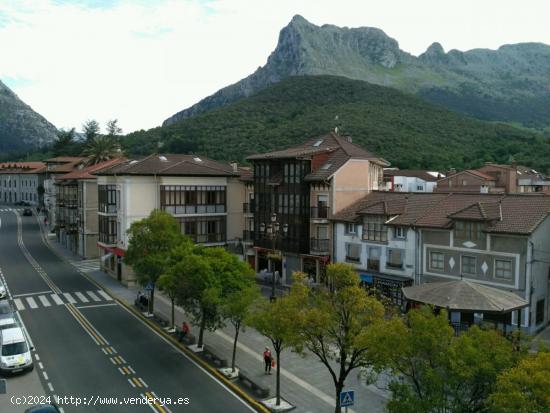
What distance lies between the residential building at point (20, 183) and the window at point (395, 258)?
10526 centimetres

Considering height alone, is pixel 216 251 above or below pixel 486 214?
below

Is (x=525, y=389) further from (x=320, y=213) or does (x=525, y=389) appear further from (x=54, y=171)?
(x=54, y=171)

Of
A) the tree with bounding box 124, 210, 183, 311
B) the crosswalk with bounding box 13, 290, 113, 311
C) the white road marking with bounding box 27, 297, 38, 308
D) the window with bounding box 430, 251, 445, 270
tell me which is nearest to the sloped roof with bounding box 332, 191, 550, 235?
the window with bounding box 430, 251, 445, 270

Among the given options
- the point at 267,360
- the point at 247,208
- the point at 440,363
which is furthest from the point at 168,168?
the point at 440,363

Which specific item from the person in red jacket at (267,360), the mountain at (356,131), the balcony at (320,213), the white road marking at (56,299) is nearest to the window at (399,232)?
the balcony at (320,213)

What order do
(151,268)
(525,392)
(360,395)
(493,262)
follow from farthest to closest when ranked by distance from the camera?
(151,268), (493,262), (360,395), (525,392)

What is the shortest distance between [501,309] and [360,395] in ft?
27.3

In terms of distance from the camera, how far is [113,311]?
135 feet

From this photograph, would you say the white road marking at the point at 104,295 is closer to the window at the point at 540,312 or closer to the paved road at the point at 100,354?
the paved road at the point at 100,354

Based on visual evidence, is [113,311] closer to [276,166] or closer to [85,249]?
[276,166]

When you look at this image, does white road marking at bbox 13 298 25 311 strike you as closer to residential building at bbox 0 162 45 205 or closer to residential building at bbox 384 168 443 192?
residential building at bbox 384 168 443 192

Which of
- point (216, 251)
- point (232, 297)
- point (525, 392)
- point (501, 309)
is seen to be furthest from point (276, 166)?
point (525, 392)

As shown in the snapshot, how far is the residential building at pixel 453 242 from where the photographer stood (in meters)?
33.1

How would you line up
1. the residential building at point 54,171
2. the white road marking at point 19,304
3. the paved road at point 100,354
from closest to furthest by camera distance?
1. the paved road at point 100,354
2. the white road marking at point 19,304
3. the residential building at point 54,171
